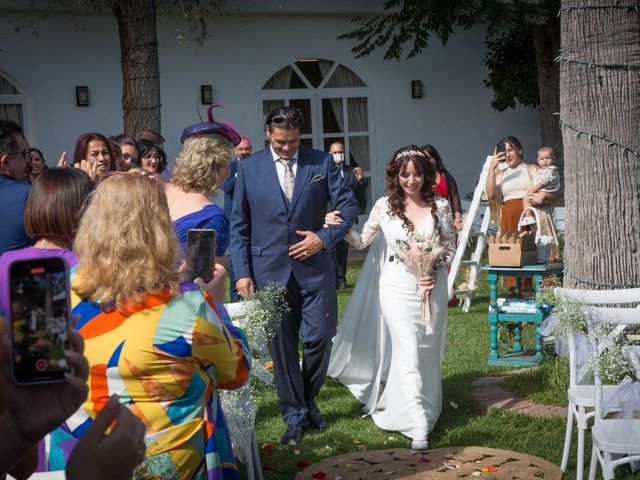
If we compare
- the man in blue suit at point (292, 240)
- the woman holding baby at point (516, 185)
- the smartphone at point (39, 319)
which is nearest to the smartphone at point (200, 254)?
the smartphone at point (39, 319)

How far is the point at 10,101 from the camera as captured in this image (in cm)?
1561

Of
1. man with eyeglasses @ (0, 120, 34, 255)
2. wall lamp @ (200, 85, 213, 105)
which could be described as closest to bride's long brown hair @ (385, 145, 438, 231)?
man with eyeglasses @ (0, 120, 34, 255)

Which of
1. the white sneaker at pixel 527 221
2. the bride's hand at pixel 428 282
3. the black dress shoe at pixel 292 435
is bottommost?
the black dress shoe at pixel 292 435

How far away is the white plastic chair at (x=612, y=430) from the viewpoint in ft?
13.7

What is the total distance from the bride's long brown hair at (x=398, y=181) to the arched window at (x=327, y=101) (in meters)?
11.1

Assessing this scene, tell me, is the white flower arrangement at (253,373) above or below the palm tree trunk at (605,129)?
below

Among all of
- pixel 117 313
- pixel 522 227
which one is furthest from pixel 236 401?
pixel 522 227

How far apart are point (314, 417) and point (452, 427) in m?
0.95

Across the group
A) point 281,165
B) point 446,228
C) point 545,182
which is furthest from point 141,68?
→ point 446,228

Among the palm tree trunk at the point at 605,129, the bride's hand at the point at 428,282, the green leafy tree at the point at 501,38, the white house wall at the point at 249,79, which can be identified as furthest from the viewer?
the white house wall at the point at 249,79

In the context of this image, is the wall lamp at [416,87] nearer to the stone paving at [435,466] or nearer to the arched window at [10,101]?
the arched window at [10,101]

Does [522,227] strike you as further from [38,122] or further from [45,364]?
[38,122]

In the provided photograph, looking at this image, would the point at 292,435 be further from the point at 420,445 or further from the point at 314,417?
the point at 420,445

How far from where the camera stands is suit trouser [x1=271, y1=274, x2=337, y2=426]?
5.90 meters
